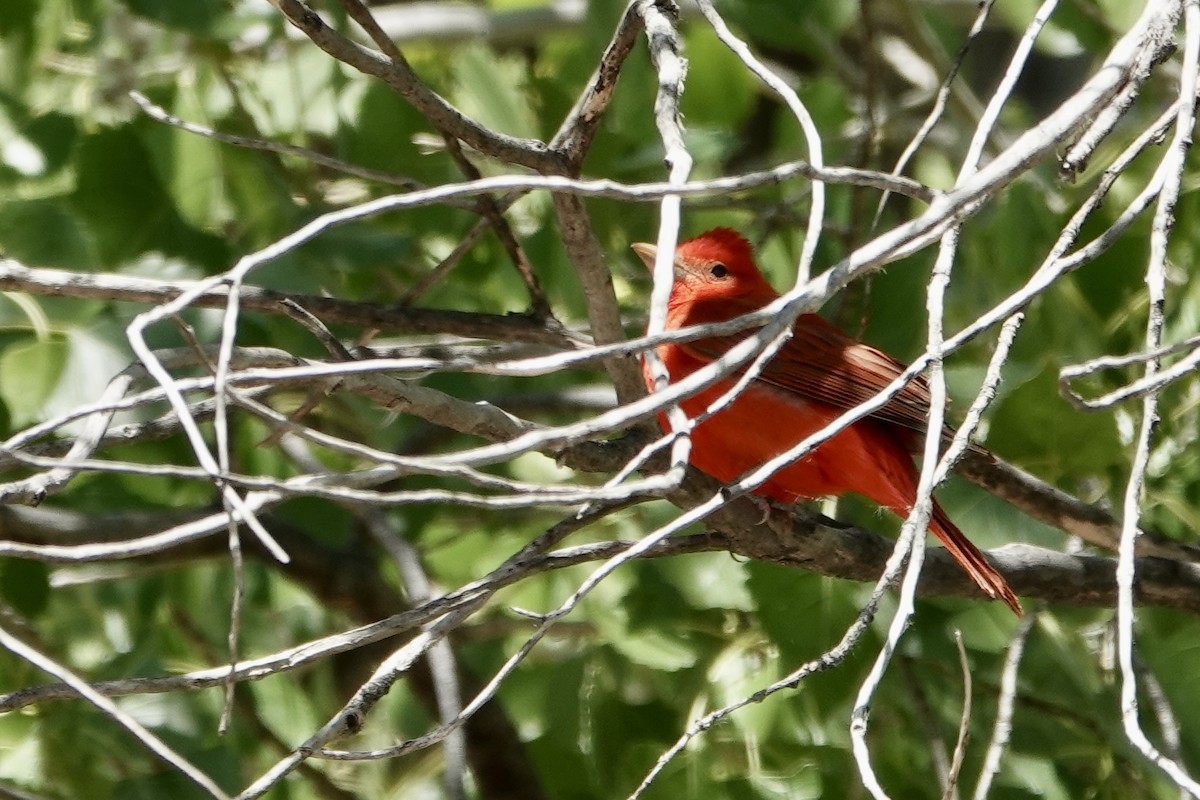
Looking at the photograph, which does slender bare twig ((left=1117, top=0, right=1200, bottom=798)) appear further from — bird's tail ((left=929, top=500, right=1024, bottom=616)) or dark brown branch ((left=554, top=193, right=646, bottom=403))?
bird's tail ((left=929, top=500, right=1024, bottom=616))

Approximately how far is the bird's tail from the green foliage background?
12.6 inches

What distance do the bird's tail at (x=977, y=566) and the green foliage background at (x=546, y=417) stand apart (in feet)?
1.05

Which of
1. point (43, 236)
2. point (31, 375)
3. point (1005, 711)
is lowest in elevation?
point (1005, 711)

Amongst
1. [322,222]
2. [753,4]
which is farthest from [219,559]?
[322,222]

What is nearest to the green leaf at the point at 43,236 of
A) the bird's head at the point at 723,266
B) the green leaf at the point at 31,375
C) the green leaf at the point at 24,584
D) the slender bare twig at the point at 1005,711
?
the green leaf at the point at 31,375

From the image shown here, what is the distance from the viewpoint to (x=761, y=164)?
6.62 metres

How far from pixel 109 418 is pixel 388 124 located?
8.77ft

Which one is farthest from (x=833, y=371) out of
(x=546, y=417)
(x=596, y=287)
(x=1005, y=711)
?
(x=596, y=287)

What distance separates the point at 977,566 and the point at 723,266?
1.78 metres

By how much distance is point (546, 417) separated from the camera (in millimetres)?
5465

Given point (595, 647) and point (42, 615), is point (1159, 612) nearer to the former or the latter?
point (595, 647)

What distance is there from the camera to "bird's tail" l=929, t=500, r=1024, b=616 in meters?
3.53

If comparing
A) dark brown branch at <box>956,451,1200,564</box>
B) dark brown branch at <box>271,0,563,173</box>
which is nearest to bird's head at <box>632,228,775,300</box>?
dark brown branch at <box>956,451,1200,564</box>

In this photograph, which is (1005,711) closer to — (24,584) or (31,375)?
(31,375)
